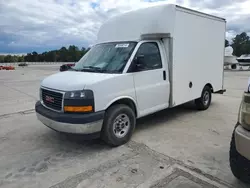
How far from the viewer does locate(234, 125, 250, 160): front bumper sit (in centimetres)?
215

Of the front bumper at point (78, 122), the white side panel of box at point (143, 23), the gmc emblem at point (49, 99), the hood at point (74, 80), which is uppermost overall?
the white side panel of box at point (143, 23)

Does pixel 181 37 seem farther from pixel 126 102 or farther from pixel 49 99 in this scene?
pixel 49 99

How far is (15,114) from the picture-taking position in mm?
6617

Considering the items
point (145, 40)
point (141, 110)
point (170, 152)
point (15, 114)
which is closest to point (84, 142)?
point (141, 110)

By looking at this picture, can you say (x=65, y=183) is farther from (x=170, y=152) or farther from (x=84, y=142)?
(x=170, y=152)

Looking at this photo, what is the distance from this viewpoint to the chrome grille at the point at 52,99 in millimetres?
3725

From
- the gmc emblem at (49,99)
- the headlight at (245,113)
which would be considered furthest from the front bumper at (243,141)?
the gmc emblem at (49,99)

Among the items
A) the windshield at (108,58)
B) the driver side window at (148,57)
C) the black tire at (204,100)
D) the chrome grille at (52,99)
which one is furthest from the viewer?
the black tire at (204,100)

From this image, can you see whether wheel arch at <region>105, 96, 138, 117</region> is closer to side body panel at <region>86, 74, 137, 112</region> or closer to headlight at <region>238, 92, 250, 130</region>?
side body panel at <region>86, 74, 137, 112</region>

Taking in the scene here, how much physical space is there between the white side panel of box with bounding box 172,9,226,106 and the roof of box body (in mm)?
228

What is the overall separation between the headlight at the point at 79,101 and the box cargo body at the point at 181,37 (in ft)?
6.13

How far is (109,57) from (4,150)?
2688 millimetres

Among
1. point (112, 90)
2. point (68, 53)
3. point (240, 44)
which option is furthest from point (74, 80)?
point (68, 53)

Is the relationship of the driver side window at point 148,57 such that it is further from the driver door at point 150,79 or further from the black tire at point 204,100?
the black tire at point 204,100
